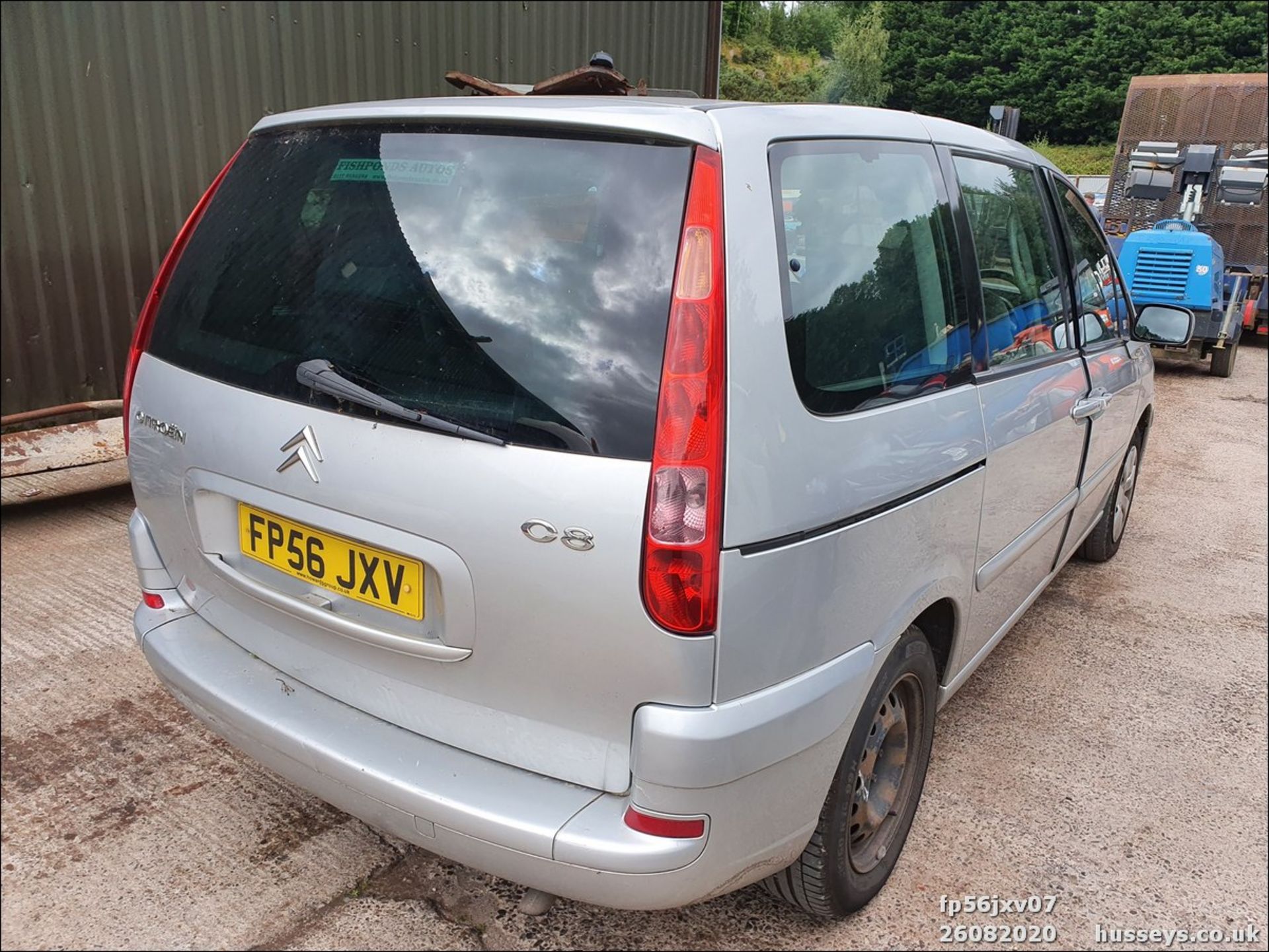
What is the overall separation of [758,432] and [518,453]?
403 mm

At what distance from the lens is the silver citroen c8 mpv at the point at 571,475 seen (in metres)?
1.58

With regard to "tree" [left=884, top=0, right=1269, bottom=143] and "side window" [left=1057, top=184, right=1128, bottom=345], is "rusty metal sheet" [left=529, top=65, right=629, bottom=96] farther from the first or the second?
"tree" [left=884, top=0, right=1269, bottom=143]

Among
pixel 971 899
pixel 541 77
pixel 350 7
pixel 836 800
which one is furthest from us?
pixel 541 77

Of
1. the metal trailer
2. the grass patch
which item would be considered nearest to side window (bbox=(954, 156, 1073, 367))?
the metal trailer

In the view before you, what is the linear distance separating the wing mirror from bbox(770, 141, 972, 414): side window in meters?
1.85

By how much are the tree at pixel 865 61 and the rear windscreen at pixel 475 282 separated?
115 ft

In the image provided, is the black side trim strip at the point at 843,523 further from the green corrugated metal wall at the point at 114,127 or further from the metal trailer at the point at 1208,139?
the metal trailer at the point at 1208,139

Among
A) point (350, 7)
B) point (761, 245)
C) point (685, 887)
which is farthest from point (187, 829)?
point (350, 7)

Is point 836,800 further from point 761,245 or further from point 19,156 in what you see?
point 19,156

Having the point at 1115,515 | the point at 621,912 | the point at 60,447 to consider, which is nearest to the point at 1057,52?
the point at 1115,515

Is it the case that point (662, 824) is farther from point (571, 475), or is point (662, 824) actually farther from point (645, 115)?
point (645, 115)

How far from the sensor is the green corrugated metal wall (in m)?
4.46

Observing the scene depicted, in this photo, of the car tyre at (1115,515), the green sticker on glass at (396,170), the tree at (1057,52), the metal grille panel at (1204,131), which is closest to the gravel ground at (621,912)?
the car tyre at (1115,515)

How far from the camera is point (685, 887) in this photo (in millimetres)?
1671
